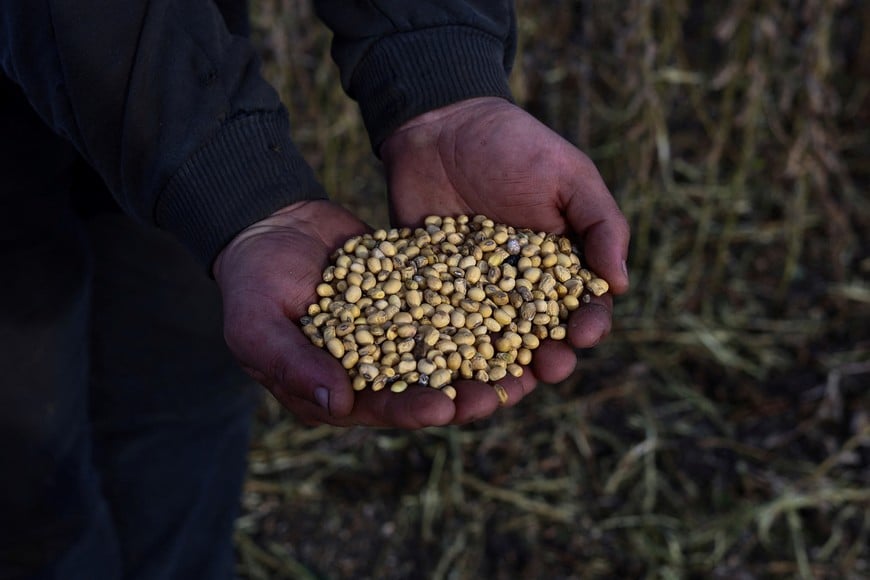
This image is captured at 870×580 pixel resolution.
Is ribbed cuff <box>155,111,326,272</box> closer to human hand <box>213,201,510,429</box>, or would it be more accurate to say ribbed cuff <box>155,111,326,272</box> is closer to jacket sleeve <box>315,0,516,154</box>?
human hand <box>213,201,510,429</box>

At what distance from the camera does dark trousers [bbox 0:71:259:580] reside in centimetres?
147

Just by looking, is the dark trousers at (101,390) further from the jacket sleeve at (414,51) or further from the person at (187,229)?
the jacket sleeve at (414,51)

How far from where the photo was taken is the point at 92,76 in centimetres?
115

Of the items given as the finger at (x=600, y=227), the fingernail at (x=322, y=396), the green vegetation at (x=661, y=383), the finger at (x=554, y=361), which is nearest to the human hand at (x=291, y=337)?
the fingernail at (x=322, y=396)

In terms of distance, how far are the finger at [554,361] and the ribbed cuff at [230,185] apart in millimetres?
442

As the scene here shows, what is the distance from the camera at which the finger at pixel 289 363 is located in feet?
3.64

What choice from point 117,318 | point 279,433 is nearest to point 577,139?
point 279,433

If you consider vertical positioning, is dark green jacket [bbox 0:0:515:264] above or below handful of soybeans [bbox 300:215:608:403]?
above

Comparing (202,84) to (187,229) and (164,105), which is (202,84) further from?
(187,229)

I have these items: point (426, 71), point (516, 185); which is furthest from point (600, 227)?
point (426, 71)

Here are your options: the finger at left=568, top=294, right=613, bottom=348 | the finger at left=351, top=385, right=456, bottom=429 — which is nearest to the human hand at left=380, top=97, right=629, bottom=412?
the finger at left=568, top=294, right=613, bottom=348

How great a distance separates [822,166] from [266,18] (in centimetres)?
159

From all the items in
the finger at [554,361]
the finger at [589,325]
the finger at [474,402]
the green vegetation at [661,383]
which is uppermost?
the finger at [589,325]

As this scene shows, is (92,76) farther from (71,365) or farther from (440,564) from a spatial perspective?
(440,564)
